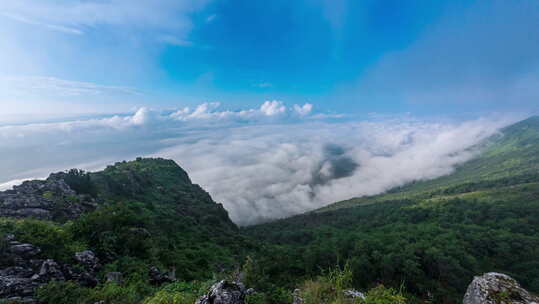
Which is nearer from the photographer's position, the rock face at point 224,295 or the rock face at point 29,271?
the rock face at point 224,295

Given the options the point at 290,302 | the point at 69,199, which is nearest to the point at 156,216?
the point at 69,199

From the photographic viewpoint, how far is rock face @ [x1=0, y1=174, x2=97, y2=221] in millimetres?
20283

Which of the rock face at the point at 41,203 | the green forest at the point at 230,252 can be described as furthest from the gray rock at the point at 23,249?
the rock face at the point at 41,203

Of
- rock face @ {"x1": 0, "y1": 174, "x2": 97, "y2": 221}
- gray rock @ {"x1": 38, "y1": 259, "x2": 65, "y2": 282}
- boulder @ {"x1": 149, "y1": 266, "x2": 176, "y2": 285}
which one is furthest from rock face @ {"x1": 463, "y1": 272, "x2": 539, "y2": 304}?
rock face @ {"x1": 0, "y1": 174, "x2": 97, "y2": 221}

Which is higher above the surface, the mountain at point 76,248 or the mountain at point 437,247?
the mountain at point 76,248

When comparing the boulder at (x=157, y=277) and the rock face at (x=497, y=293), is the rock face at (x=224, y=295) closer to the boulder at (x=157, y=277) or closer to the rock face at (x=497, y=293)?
the rock face at (x=497, y=293)

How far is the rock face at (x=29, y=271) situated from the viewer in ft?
32.1

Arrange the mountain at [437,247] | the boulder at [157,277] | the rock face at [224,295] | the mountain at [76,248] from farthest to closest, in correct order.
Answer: the mountain at [437,247] < the boulder at [157,277] < the mountain at [76,248] < the rock face at [224,295]

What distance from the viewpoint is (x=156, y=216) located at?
3825 cm

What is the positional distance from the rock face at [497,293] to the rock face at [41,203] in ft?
105

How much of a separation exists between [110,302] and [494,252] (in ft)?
348

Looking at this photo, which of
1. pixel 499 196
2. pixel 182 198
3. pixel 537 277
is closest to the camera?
pixel 537 277

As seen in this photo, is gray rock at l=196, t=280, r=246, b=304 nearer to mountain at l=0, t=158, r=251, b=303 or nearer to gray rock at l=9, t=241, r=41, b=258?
mountain at l=0, t=158, r=251, b=303

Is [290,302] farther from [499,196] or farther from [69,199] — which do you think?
[499,196]
